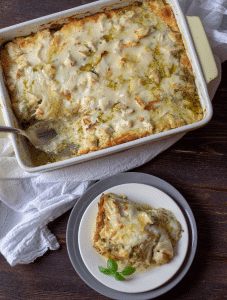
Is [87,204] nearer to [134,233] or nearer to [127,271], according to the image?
[134,233]

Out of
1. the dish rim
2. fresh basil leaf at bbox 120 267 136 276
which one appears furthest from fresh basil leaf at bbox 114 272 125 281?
the dish rim

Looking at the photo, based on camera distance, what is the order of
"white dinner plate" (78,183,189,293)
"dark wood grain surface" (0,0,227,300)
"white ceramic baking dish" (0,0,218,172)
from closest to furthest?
"white ceramic baking dish" (0,0,218,172) < "white dinner plate" (78,183,189,293) < "dark wood grain surface" (0,0,227,300)

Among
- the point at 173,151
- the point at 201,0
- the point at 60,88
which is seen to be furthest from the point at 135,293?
the point at 201,0

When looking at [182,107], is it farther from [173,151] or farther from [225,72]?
[225,72]

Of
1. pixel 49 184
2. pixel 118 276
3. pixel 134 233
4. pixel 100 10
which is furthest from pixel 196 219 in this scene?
pixel 100 10

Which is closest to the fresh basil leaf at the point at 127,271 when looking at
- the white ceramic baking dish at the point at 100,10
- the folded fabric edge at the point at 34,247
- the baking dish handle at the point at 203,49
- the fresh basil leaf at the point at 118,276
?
the fresh basil leaf at the point at 118,276

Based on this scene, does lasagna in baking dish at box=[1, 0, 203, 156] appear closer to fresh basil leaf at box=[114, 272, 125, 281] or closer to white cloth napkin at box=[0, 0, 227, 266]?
white cloth napkin at box=[0, 0, 227, 266]
